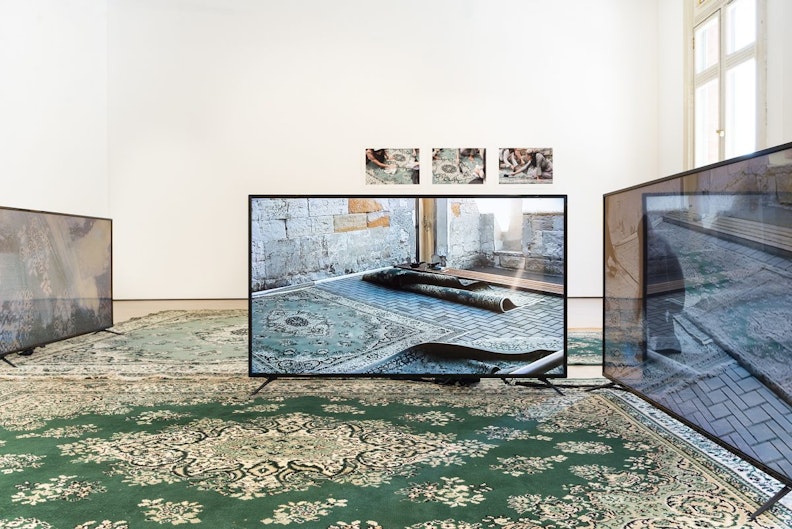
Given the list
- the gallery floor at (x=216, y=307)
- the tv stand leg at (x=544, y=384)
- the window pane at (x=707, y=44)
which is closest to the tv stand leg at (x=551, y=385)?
the tv stand leg at (x=544, y=384)

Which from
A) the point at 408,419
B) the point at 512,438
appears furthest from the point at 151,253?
the point at 512,438

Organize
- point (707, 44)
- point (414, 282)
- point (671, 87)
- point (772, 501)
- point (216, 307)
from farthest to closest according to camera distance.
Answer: point (216, 307) < point (671, 87) < point (707, 44) < point (414, 282) < point (772, 501)

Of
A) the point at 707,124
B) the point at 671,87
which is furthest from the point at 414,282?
the point at 671,87

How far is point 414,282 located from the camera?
2916mm

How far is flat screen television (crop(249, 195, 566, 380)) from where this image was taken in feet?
9.50

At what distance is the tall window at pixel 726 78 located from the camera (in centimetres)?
562

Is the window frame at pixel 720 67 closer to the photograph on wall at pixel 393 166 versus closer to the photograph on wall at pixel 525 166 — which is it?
the photograph on wall at pixel 525 166

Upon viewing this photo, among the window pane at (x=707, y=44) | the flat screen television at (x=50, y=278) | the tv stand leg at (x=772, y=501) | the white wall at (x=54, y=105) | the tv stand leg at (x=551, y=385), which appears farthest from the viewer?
the window pane at (x=707, y=44)

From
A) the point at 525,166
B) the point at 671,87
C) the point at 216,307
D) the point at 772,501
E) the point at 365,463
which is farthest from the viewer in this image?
the point at 525,166

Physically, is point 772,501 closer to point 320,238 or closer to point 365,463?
point 365,463

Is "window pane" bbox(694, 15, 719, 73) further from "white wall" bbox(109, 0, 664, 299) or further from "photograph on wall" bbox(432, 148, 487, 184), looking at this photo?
"photograph on wall" bbox(432, 148, 487, 184)

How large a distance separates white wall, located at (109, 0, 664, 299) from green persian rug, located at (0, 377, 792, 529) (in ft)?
16.5

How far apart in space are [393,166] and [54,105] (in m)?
4.39

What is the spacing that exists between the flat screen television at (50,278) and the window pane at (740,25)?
6.93 metres
